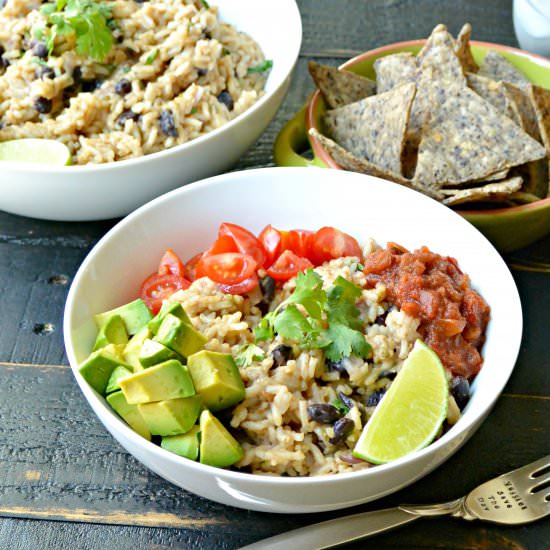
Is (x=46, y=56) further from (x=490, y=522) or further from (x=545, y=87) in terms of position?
(x=490, y=522)

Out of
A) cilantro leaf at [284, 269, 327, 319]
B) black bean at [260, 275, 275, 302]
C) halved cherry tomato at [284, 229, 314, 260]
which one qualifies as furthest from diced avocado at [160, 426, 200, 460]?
halved cherry tomato at [284, 229, 314, 260]

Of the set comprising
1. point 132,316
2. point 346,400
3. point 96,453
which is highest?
point 346,400

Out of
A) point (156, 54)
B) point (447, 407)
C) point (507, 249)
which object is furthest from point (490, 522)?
point (156, 54)

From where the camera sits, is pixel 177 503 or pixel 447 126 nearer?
pixel 177 503

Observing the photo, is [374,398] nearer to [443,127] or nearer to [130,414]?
[130,414]

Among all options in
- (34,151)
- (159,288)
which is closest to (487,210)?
(159,288)

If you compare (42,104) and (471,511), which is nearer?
(471,511)
